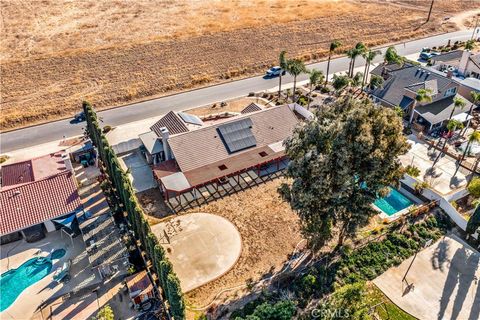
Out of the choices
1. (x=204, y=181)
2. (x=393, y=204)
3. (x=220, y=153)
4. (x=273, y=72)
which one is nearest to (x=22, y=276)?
(x=204, y=181)

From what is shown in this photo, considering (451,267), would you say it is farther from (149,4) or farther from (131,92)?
(149,4)

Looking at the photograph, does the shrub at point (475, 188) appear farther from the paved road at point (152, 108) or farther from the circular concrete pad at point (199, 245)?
the paved road at point (152, 108)

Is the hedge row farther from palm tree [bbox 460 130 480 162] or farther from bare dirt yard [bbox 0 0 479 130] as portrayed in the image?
palm tree [bbox 460 130 480 162]

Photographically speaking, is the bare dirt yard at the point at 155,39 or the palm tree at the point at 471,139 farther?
the bare dirt yard at the point at 155,39

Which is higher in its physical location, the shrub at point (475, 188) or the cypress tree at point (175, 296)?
the cypress tree at point (175, 296)

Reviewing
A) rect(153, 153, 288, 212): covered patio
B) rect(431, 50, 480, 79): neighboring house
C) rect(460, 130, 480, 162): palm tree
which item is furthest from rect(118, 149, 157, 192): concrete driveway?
rect(431, 50, 480, 79): neighboring house

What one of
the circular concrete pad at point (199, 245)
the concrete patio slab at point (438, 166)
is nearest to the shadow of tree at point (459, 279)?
the concrete patio slab at point (438, 166)
